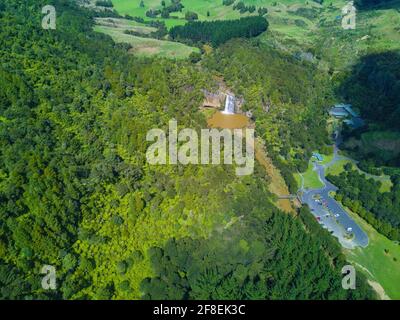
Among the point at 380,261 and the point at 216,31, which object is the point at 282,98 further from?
the point at 216,31

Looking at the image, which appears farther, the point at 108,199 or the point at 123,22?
the point at 123,22

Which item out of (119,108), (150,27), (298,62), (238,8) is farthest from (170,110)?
(238,8)

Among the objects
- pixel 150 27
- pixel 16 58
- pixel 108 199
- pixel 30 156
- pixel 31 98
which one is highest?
pixel 150 27

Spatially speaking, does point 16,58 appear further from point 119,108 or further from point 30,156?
point 30,156

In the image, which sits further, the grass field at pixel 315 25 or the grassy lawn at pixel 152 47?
the grass field at pixel 315 25

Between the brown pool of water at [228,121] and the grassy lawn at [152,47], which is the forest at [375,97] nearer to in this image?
the brown pool of water at [228,121]

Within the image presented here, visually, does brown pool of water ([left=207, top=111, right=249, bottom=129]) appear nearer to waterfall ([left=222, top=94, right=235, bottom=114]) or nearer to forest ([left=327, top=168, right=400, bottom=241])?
waterfall ([left=222, top=94, right=235, bottom=114])

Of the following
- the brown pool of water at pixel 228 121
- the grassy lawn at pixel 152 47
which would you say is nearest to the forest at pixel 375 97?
the brown pool of water at pixel 228 121
